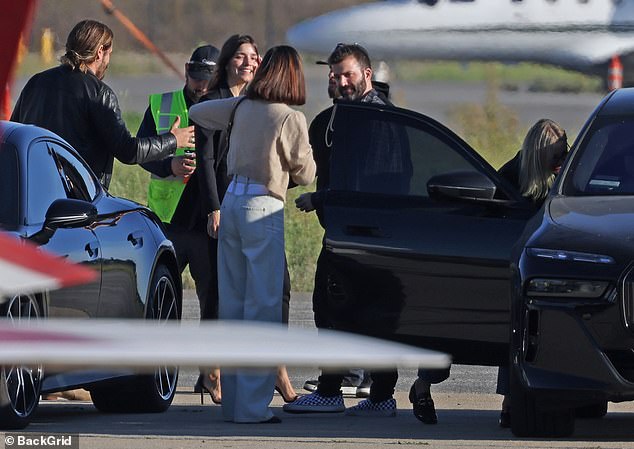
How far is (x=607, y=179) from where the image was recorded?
8.26 m

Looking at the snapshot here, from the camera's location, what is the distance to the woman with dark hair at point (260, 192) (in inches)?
327

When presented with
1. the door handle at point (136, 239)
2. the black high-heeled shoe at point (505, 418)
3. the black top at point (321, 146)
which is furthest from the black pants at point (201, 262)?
the black high-heeled shoe at point (505, 418)

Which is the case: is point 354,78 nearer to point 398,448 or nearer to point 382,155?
point 382,155

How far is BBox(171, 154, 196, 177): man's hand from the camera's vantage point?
31.7 feet

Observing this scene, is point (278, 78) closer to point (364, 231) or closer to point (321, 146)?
point (321, 146)

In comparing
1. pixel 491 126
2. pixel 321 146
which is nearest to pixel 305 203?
pixel 321 146

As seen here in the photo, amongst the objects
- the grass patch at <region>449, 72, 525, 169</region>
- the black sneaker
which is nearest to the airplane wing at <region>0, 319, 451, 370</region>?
the black sneaker

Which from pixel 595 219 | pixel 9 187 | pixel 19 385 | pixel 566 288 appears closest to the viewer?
pixel 566 288

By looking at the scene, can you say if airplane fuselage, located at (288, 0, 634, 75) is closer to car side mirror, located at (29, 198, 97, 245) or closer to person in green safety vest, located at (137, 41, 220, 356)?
person in green safety vest, located at (137, 41, 220, 356)

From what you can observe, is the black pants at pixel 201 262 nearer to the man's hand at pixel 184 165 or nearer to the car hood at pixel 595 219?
the man's hand at pixel 184 165

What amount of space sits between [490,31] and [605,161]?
30.6m

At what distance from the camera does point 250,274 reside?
841 cm

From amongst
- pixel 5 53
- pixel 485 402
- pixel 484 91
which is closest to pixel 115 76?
pixel 484 91

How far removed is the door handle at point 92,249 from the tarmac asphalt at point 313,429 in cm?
76
